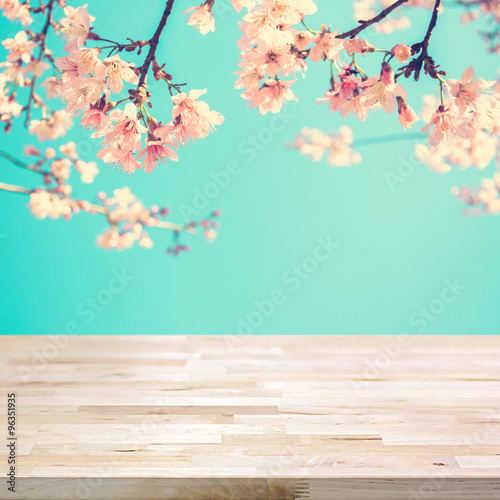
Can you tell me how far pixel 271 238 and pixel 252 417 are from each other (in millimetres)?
989

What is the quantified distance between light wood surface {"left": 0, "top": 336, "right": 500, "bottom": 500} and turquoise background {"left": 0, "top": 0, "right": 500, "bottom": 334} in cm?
15

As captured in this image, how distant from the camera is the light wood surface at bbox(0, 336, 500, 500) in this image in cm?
130

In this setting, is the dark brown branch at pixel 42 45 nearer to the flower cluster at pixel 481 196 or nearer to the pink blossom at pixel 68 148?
the pink blossom at pixel 68 148

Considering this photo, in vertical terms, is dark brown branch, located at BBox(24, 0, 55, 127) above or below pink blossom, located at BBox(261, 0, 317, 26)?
above

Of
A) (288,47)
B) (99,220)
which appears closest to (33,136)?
(99,220)

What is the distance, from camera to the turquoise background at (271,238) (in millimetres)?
2301

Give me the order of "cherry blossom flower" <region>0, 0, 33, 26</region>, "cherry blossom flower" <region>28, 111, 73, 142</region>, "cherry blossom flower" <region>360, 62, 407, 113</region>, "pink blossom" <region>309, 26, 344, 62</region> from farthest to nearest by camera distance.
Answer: "cherry blossom flower" <region>28, 111, 73, 142</region> → "cherry blossom flower" <region>0, 0, 33, 26</region> → "pink blossom" <region>309, 26, 344, 62</region> → "cherry blossom flower" <region>360, 62, 407, 113</region>

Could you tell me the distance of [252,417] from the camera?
160 centimetres

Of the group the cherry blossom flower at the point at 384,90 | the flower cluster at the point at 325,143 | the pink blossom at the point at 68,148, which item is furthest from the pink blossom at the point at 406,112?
the pink blossom at the point at 68,148

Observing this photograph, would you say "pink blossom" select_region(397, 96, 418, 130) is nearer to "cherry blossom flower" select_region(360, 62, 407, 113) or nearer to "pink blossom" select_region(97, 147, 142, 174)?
"cherry blossom flower" select_region(360, 62, 407, 113)

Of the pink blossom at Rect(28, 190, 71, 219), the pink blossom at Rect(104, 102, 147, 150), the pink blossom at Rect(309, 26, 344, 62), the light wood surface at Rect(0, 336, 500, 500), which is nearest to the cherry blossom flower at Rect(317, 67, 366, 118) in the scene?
the pink blossom at Rect(309, 26, 344, 62)

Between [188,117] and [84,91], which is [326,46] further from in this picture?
[84,91]

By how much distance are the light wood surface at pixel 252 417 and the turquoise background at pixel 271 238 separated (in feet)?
0.49

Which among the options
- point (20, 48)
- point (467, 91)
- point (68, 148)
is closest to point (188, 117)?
point (467, 91)
